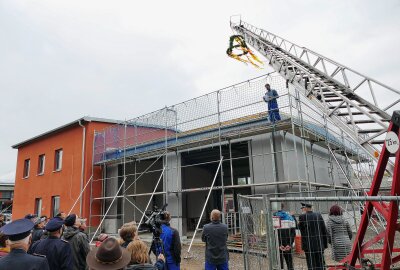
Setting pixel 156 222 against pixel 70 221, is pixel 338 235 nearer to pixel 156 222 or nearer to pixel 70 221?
pixel 156 222

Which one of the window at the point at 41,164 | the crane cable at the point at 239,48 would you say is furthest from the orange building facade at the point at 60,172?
the crane cable at the point at 239,48

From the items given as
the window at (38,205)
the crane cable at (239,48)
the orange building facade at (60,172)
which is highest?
the crane cable at (239,48)

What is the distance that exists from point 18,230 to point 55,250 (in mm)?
1325

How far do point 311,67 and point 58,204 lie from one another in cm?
1532

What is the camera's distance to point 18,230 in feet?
9.15

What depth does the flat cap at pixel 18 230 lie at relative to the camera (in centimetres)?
272

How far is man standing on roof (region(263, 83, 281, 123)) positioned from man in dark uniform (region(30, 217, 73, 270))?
758cm

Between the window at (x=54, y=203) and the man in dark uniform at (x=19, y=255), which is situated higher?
the window at (x=54, y=203)

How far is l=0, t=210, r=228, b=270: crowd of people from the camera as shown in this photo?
2654 millimetres

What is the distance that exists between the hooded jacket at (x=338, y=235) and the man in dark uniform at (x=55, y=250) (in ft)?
14.5

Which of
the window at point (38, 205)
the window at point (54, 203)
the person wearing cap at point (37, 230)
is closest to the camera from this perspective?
the person wearing cap at point (37, 230)

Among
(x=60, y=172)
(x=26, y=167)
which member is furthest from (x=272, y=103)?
(x=26, y=167)

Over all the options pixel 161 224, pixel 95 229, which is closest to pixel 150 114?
pixel 95 229

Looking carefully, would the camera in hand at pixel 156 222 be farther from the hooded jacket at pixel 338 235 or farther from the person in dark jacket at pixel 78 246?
the hooded jacket at pixel 338 235
